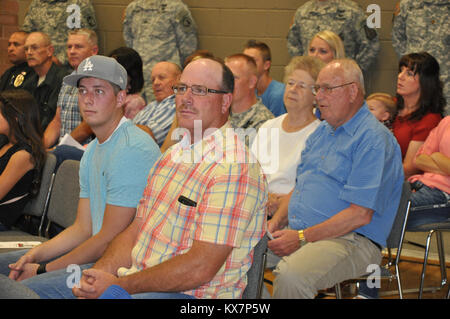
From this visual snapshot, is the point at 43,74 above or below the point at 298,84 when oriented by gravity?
below

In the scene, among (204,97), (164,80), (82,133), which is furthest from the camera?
(82,133)

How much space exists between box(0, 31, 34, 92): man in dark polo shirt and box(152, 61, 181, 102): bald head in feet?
5.40

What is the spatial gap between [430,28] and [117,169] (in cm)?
361

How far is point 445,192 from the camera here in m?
3.09

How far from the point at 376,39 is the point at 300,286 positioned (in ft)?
11.6

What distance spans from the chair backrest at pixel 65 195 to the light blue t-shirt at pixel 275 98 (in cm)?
179

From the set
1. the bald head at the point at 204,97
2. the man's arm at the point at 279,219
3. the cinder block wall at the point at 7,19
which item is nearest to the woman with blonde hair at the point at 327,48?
the man's arm at the point at 279,219

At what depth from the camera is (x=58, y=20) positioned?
20.3 feet

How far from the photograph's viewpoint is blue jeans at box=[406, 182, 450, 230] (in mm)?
3027

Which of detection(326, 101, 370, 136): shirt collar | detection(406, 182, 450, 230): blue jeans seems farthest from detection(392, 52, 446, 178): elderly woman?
detection(326, 101, 370, 136): shirt collar

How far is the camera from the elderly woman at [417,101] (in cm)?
343

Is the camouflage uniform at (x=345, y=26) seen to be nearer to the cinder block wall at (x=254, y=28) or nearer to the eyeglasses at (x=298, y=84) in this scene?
the cinder block wall at (x=254, y=28)

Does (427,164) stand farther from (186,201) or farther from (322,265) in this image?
(186,201)

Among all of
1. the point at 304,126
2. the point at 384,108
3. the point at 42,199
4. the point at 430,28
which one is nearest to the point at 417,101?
the point at 384,108
